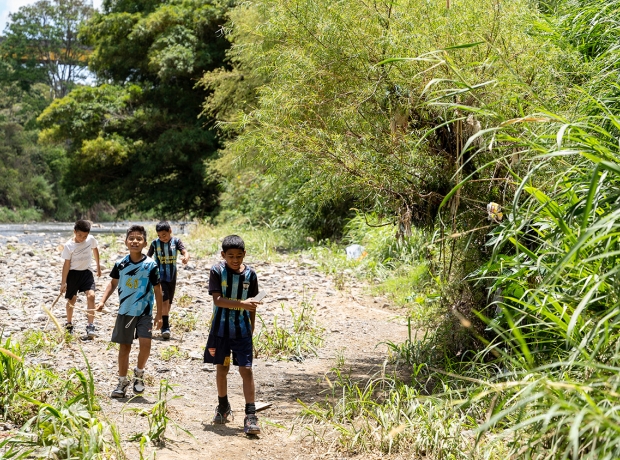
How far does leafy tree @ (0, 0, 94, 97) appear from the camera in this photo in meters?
55.2

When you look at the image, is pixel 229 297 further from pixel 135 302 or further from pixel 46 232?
pixel 46 232

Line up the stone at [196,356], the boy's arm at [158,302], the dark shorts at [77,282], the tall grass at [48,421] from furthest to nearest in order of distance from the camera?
1. the dark shorts at [77,282]
2. the stone at [196,356]
3. the boy's arm at [158,302]
4. the tall grass at [48,421]

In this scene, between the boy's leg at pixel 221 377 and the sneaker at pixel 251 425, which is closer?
the sneaker at pixel 251 425

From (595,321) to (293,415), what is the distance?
117 inches

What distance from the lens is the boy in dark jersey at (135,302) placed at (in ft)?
19.1

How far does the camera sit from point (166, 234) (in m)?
8.34

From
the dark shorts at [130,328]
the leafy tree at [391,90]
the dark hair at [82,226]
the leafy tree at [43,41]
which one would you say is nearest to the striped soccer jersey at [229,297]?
the dark shorts at [130,328]

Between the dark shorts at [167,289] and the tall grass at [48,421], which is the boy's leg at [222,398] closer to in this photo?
the tall grass at [48,421]

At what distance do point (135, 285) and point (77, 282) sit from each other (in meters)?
2.46

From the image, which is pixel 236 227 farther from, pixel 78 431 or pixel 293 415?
pixel 78 431

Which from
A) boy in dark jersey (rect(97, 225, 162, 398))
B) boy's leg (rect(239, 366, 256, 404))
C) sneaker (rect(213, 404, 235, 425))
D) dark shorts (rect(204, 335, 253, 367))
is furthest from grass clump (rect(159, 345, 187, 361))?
boy's leg (rect(239, 366, 256, 404))

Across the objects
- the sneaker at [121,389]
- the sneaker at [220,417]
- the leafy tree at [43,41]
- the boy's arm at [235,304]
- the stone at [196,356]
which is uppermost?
the leafy tree at [43,41]

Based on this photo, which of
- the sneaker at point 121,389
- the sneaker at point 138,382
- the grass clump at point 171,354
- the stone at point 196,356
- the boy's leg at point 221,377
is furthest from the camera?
the stone at point 196,356

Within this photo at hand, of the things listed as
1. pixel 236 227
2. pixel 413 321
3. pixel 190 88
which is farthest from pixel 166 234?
pixel 190 88
